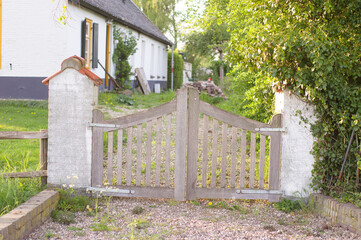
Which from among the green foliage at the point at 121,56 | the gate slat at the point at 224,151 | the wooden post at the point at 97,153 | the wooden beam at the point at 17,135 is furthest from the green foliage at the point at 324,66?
the green foliage at the point at 121,56

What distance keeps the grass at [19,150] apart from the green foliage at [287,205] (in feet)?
8.76

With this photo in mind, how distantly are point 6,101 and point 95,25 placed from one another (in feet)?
14.0

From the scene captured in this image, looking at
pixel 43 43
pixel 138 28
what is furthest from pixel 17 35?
pixel 138 28

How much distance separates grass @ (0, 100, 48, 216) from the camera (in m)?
4.49

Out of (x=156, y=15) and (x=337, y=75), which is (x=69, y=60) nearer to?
(x=337, y=75)

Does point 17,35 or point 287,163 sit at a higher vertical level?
point 17,35

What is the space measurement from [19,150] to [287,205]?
447cm

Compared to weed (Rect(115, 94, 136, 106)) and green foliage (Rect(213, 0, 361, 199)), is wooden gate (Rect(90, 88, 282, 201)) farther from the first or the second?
weed (Rect(115, 94, 136, 106))

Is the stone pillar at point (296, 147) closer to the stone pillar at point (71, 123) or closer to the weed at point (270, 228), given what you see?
the weed at point (270, 228)

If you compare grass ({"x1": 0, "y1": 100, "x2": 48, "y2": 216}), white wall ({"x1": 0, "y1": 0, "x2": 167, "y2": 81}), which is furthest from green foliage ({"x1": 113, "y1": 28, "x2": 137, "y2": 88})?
grass ({"x1": 0, "y1": 100, "x2": 48, "y2": 216})

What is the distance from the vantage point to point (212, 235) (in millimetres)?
4148

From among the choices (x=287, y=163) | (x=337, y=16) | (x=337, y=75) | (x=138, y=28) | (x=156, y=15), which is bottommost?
(x=287, y=163)

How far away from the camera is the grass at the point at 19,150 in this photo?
4.49m

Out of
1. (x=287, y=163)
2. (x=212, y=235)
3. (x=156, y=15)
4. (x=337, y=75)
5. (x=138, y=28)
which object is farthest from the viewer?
(x=156, y=15)
